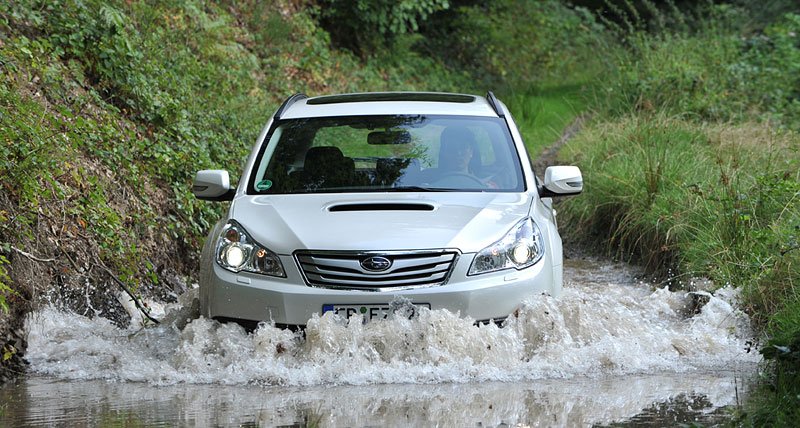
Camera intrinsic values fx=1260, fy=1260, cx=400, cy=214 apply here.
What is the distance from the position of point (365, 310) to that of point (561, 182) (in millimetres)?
1846

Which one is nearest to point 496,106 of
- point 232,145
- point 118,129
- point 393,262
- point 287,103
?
point 287,103

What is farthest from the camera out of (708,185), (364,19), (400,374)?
(364,19)

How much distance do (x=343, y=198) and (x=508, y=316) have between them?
51.5 inches

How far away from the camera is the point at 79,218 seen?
30.8ft

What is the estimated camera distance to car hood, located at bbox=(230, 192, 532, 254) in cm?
700

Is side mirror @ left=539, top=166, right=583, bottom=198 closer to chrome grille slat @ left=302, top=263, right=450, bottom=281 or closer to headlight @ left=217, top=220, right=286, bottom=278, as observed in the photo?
chrome grille slat @ left=302, top=263, right=450, bottom=281

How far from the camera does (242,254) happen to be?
722 cm

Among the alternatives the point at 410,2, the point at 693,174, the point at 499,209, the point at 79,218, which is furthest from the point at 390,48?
the point at 499,209

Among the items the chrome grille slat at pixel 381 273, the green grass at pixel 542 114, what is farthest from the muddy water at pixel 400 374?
the green grass at pixel 542 114

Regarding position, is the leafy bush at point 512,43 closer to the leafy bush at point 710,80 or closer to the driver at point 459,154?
the leafy bush at point 710,80

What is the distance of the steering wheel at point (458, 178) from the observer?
26.4ft

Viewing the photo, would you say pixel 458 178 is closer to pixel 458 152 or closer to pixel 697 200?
pixel 458 152

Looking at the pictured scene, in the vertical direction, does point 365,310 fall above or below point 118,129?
below

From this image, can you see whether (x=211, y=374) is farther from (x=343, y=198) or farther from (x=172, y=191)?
(x=172, y=191)
